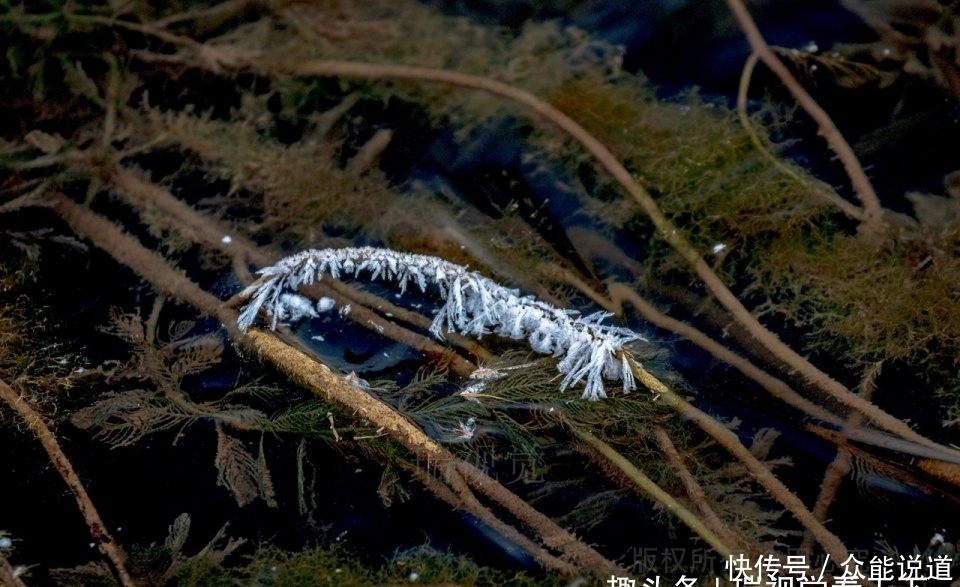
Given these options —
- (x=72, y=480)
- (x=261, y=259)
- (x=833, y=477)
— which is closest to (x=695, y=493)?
(x=833, y=477)

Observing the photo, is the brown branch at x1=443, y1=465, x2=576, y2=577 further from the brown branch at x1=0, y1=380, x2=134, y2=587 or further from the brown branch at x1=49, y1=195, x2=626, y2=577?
the brown branch at x1=0, y1=380, x2=134, y2=587

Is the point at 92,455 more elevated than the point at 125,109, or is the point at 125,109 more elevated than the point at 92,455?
the point at 125,109

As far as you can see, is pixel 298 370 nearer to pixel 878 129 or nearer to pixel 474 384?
pixel 474 384

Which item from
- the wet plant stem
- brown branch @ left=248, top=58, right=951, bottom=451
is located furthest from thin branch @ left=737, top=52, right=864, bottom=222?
the wet plant stem

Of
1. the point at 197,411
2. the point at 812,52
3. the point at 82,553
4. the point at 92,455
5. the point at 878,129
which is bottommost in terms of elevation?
the point at 82,553

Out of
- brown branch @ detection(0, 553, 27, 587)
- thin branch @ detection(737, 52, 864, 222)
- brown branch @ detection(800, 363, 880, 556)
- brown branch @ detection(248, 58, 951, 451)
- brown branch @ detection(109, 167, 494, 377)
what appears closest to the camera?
brown branch @ detection(0, 553, 27, 587)

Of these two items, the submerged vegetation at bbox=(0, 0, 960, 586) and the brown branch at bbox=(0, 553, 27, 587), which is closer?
the brown branch at bbox=(0, 553, 27, 587)

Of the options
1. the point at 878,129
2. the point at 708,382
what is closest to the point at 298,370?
the point at 708,382
